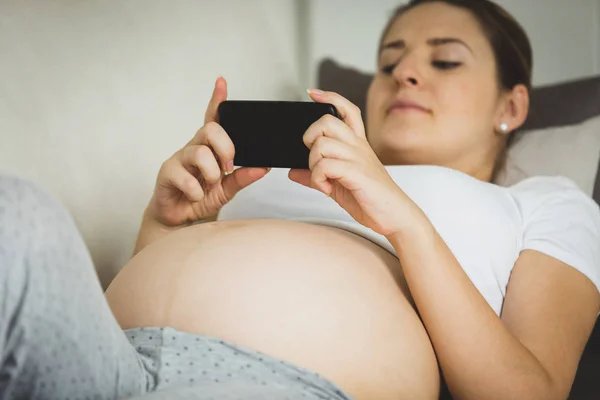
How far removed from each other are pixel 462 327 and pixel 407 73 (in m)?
0.53

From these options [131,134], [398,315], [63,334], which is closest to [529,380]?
[398,315]

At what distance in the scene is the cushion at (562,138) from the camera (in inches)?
47.3

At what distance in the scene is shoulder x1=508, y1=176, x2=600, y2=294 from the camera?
0.82 m

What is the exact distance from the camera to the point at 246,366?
1.90 feet

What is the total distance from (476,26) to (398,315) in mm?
671

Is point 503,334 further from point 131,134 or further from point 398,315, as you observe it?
point 131,134

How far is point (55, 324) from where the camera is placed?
0.42 meters

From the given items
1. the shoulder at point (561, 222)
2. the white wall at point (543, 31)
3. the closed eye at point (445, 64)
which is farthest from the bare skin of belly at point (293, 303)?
the white wall at point (543, 31)

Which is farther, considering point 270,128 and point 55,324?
point 270,128

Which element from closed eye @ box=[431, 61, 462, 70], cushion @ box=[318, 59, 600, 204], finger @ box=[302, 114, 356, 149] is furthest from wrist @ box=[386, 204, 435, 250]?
cushion @ box=[318, 59, 600, 204]

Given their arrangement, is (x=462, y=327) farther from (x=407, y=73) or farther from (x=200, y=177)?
(x=407, y=73)

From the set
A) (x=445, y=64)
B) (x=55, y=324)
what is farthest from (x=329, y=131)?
(x=445, y=64)

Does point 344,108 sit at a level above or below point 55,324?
above

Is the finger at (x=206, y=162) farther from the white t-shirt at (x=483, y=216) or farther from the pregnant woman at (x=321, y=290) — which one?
the white t-shirt at (x=483, y=216)
